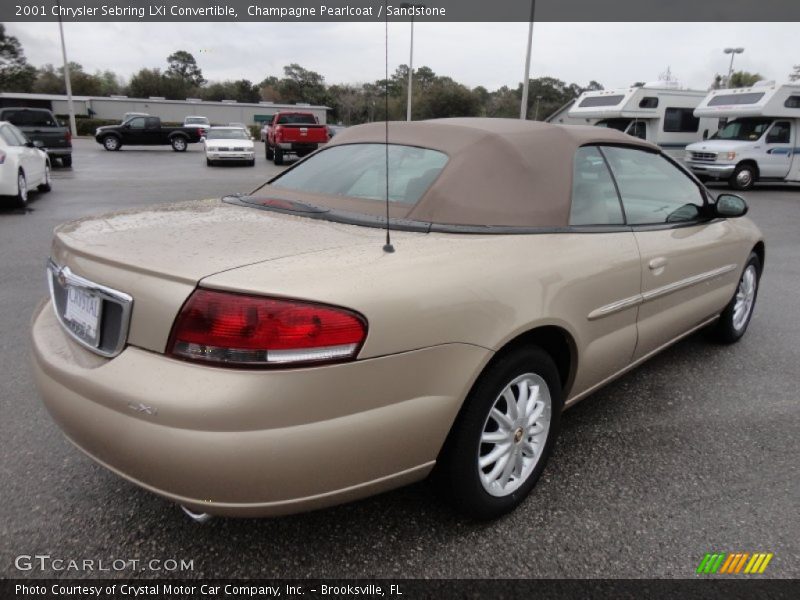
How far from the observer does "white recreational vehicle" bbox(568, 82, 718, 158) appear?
18297 millimetres

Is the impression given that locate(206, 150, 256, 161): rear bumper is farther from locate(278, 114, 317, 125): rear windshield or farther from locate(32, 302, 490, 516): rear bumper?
locate(32, 302, 490, 516): rear bumper

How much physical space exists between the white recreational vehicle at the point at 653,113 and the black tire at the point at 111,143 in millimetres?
20911

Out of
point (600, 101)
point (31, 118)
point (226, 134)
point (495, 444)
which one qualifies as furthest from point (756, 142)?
point (31, 118)

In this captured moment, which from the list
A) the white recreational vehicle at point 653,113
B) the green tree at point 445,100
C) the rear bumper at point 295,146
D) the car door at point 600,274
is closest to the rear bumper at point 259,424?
the car door at point 600,274

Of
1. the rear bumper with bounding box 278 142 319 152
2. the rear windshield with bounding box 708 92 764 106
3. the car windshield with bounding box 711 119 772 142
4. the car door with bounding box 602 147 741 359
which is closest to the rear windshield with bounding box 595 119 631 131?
the rear windshield with bounding box 708 92 764 106

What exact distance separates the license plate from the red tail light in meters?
0.39

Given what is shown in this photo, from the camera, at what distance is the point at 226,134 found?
72.5 ft

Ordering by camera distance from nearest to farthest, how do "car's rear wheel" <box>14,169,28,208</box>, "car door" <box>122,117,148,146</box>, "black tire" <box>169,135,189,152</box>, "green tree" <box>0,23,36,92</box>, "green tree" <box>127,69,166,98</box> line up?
"car's rear wheel" <box>14,169,28,208</box>
"car door" <box>122,117,148,146</box>
"black tire" <box>169,135,189,152</box>
"green tree" <box>0,23,36,92</box>
"green tree" <box>127,69,166,98</box>

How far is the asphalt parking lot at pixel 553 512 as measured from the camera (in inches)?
80.0

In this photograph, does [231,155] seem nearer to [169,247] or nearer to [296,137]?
[296,137]

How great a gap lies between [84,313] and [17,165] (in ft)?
32.2

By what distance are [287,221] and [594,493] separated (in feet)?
5.56

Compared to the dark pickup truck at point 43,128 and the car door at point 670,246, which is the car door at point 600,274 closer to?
the car door at point 670,246

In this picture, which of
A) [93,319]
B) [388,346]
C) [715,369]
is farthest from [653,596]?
[715,369]
